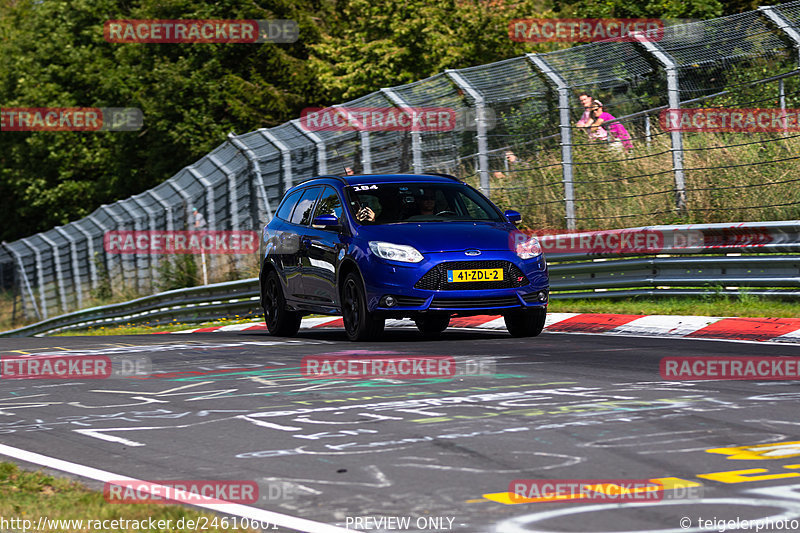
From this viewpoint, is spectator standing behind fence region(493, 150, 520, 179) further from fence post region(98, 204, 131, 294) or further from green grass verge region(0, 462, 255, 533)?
fence post region(98, 204, 131, 294)

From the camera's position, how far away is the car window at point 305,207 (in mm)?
14055

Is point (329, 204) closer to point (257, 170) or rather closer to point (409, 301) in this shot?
point (409, 301)

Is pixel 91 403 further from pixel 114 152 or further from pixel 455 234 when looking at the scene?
pixel 114 152

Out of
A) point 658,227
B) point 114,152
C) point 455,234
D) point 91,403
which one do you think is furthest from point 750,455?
point 114,152

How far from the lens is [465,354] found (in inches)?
432

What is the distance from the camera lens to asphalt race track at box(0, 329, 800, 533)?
5020 millimetres

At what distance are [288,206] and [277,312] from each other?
1225mm

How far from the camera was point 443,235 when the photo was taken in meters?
12.0

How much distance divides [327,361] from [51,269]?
29733mm

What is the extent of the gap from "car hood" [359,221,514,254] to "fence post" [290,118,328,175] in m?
8.79

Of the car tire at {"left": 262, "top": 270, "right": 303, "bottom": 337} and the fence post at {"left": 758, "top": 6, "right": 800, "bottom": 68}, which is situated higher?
the fence post at {"left": 758, "top": 6, "right": 800, "bottom": 68}

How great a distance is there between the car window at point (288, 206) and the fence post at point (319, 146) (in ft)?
19.9

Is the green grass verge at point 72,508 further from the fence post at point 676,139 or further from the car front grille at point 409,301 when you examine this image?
the fence post at point 676,139

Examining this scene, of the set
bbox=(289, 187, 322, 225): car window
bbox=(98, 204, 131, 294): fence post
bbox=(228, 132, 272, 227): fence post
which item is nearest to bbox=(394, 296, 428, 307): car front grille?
bbox=(289, 187, 322, 225): car window
